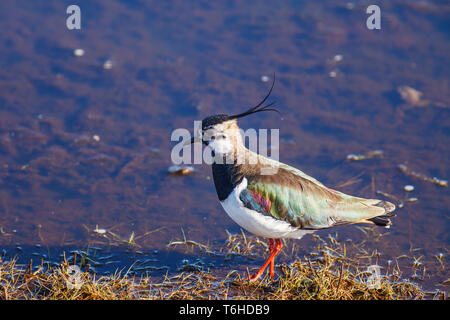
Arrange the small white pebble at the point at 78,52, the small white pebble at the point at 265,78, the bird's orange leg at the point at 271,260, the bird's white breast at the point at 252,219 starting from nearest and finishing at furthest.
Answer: the bird's white breast at the point at 252,219
the bird's orange leg at the point at 271,260
the small white pebble at the point at 265,78
the small white pebble at the point at 78,52

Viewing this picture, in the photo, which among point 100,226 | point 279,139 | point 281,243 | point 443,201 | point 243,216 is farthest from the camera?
point 279,139

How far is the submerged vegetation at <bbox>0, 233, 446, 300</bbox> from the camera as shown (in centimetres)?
434

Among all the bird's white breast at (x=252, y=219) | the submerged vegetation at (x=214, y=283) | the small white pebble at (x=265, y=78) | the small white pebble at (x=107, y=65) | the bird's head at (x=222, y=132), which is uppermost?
the small white pebble at (x=107, y=65)

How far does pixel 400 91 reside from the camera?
302 inches

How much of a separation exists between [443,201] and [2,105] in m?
5.41

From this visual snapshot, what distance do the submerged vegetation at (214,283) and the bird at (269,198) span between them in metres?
0.25

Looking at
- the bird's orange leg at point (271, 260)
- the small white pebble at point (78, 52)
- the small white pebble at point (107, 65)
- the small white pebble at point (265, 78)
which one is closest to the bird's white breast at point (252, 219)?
the bird's orange leg at point (271, 260)

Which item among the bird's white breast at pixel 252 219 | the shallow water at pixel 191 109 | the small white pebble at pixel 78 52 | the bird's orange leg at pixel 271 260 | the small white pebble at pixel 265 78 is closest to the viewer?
the bird's white breast at pixel 252 219

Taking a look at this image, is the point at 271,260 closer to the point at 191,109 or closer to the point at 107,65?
the point at 191,109

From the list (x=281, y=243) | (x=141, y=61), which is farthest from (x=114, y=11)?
(x=281, y=243)

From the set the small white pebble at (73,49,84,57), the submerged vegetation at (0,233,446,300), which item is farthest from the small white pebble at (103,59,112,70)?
the submerged vegetation at (0,233,446,300)

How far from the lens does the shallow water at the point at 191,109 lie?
18.8 ft

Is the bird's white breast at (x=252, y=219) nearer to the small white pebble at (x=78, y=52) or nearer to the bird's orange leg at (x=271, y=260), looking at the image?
the bird's orange leg at (x=271, y=260)

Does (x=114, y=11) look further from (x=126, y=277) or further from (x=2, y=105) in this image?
(x=126, y=277)
